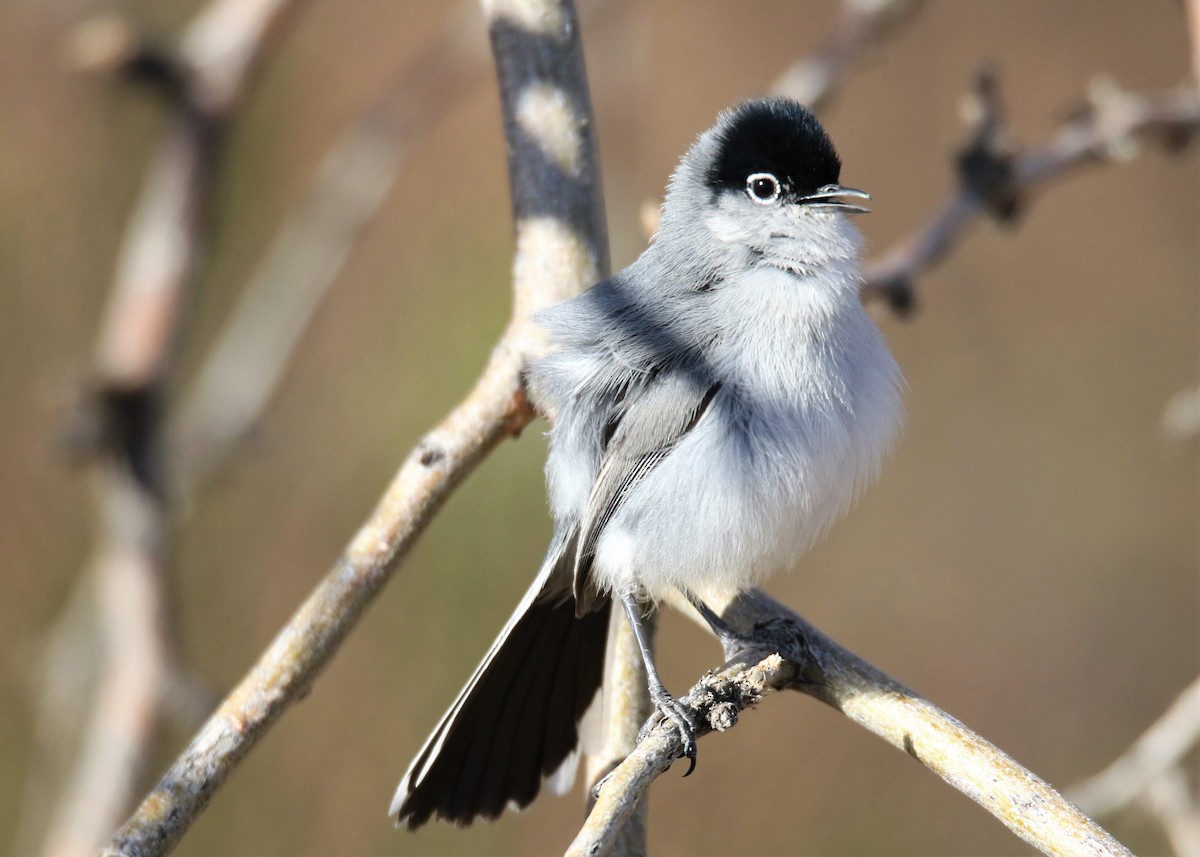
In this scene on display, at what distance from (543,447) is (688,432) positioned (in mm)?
2171

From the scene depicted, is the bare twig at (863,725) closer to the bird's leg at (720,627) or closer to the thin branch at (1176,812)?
the bird's leg at (720,627)

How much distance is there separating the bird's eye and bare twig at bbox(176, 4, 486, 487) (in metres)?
1.41

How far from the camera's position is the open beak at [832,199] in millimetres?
2215

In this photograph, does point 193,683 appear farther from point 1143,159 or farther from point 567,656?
point 1143,159

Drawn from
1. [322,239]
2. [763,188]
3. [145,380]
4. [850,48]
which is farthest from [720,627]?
[322,239]

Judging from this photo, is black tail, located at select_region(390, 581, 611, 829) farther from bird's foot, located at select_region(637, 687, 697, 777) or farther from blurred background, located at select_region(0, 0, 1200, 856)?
blurred background, located at select_region(0, 0, 1200, 856)

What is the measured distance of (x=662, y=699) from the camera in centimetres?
178

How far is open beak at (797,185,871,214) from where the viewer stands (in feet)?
7.27

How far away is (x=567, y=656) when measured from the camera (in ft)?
7.34

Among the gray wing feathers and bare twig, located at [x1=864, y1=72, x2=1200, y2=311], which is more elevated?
bare twig, located at [x1=864, y1=72, x2=1200, y2=311]

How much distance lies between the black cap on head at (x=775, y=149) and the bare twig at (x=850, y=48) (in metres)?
0.66

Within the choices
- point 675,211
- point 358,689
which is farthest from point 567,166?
point 358,689

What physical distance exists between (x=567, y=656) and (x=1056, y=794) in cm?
95

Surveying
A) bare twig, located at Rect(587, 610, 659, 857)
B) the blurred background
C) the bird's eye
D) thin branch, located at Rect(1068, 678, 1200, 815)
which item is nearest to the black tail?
bare twig, located at Rect(587, 610, 659, 857)
